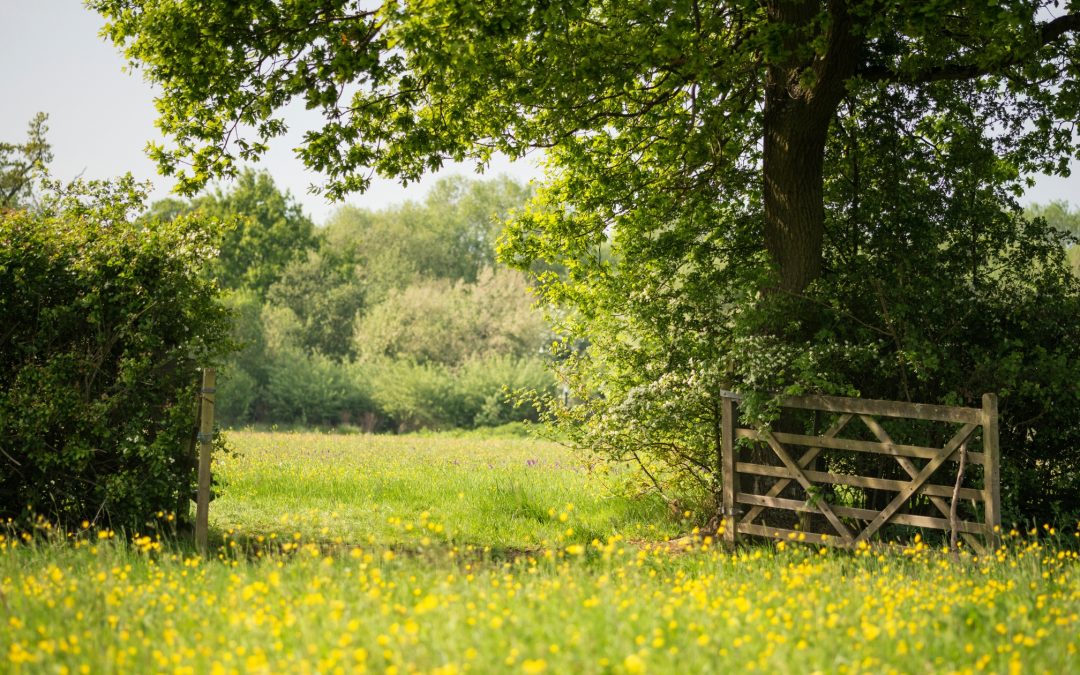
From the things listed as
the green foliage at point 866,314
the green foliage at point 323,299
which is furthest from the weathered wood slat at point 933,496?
the green foliage at point 323,299

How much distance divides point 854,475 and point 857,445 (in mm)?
1028

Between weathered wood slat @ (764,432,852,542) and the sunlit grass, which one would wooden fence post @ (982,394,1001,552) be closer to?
weathered wood slat @ (764,432,852,542)

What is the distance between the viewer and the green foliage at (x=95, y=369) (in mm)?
9406

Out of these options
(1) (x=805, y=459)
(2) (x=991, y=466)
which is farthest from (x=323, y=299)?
(2) (x=991, y=466)

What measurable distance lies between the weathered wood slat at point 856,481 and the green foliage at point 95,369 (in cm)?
630

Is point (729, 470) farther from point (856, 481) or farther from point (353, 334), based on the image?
point (353, 334)

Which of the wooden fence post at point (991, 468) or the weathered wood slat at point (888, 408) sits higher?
the weathered wood slat at point (888, 408)

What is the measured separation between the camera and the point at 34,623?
531 cm

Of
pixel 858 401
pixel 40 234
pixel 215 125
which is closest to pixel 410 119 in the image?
pixel 215 125

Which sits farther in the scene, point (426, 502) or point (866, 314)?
point (426, 502)

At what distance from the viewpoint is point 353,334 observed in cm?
5375

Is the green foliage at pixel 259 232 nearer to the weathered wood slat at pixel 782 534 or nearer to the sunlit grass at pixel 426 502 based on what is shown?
the sunlit grass at pixel 426 502

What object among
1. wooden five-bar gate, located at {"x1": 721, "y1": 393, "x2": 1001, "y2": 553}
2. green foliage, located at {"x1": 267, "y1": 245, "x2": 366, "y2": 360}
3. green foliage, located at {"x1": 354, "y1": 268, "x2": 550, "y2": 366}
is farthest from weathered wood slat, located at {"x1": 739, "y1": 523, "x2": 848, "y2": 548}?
green foliage, located at {"x1": 267, "y1": 245, "x2": 366, "y2": 360}

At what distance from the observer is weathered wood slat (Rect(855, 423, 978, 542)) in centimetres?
887
